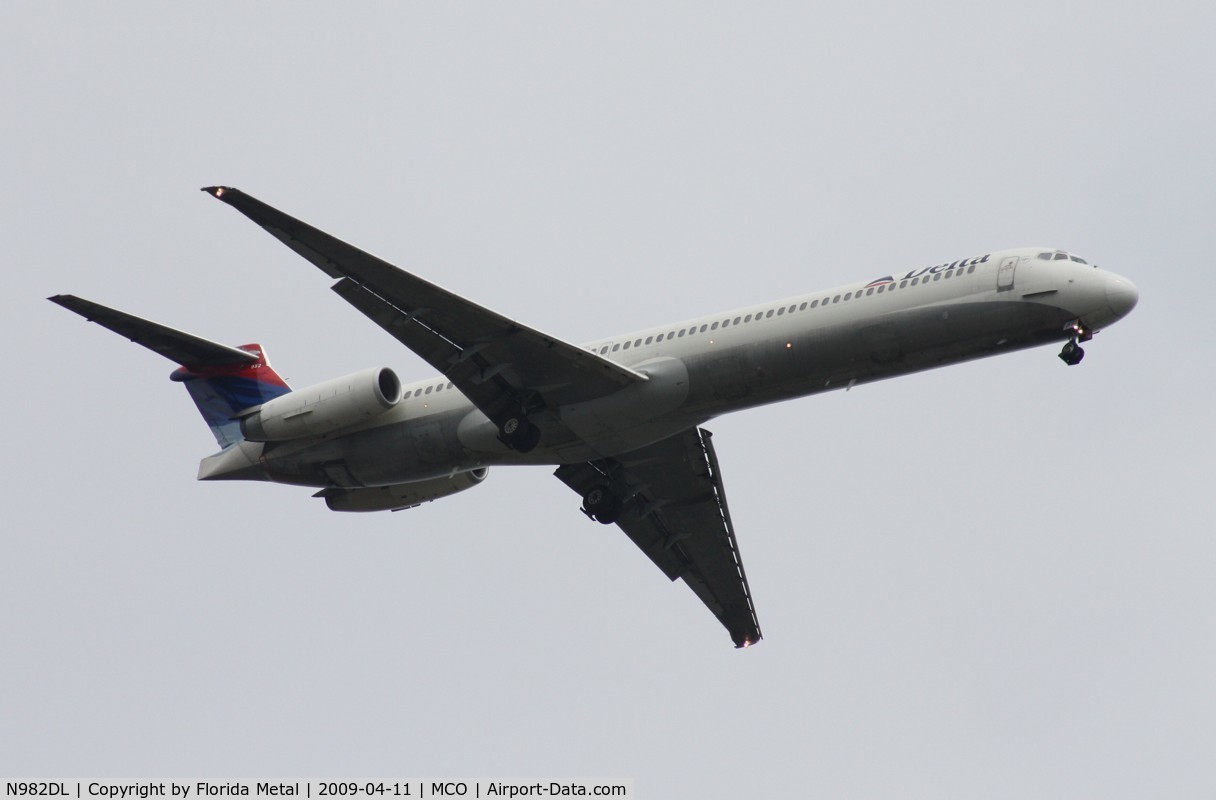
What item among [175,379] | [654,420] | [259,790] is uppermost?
[175,379]

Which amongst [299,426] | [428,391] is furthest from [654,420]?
[299,426]

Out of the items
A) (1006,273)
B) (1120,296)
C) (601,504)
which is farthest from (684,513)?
(1120,296)

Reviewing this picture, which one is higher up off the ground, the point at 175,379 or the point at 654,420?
the point at 175,379

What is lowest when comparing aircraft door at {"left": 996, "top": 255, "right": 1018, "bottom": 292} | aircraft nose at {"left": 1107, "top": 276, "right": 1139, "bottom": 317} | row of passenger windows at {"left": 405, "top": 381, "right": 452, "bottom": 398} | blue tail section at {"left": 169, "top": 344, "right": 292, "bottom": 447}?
aircraft nose at {"left": 1107, "top": 276, "right": 1139, "bottom": 317}

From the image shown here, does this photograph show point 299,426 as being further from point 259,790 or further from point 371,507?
point 259,790

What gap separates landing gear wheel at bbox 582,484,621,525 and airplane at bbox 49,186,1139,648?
0.04 meters

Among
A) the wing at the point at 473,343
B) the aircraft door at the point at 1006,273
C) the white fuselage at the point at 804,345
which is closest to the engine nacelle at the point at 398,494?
the white fuselage at the point at 804,345

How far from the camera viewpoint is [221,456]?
38.5m

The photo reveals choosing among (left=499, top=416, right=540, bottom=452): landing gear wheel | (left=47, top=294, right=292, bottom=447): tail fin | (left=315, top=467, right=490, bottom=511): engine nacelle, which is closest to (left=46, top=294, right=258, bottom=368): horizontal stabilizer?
(left=47, top=294, right=292, bottom=447): tail fin

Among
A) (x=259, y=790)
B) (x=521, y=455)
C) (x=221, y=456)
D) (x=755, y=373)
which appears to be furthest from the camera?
(x=221, y=456)

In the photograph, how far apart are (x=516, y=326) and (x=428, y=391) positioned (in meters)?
3.86

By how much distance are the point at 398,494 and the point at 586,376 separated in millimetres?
6733

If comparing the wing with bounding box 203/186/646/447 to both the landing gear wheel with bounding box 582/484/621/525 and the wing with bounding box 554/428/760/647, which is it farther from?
the landing gear wheel with bounding box 582/484/621/525

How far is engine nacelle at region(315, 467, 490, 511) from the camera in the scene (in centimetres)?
3834
